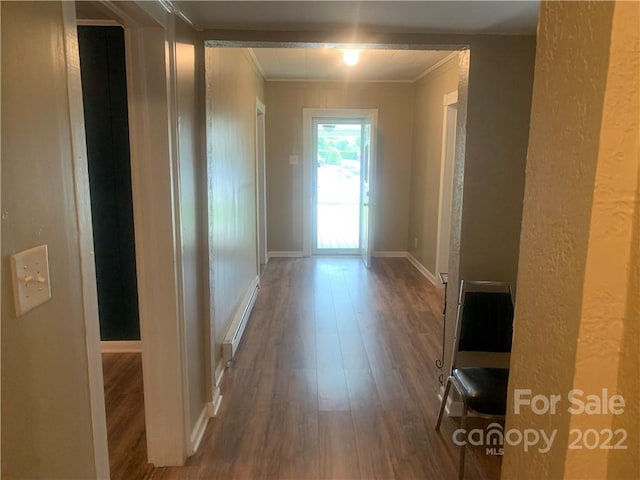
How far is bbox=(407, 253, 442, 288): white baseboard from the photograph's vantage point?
5198 millimetres

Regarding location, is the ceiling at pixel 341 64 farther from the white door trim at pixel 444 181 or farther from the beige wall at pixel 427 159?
the white door trim at pixel 444 181

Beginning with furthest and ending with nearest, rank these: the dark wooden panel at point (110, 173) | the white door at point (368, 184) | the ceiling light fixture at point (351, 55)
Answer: the white door at point (368, 184) < the ceiling light fixture at point (351, 55) < the dark wooden panel at point (110, 173)

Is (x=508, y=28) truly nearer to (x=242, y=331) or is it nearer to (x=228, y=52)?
(x=228, y=52)

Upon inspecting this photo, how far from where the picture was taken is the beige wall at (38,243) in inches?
32.5

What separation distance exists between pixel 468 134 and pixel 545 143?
1688mm

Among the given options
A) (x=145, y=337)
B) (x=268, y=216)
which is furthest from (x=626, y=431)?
(x=268, y=216)

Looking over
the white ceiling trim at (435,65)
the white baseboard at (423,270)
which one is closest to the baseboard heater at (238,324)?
the white baseboard at (423,270)

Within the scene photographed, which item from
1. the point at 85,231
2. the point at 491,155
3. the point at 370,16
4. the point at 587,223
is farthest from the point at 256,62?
the point at 587,223

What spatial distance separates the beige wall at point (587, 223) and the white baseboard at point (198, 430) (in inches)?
74.0

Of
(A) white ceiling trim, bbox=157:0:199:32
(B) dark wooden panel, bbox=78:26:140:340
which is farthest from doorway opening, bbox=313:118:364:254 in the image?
(A) white ceiling trim, bbox=157:0:199:32

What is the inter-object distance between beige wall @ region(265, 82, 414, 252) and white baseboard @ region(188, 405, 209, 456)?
13.0 feet

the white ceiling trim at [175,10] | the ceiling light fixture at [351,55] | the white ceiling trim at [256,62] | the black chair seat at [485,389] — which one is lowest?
the black chair seat at [485,389]

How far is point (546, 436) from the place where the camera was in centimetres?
75

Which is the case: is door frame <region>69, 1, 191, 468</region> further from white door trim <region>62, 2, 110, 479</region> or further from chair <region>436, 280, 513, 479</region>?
chair <region>436, 280, 513, 479</region>
